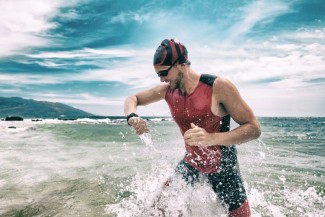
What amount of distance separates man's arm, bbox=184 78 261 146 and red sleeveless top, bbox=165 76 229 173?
0.13 meters

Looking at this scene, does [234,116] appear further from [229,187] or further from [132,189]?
[132,189]

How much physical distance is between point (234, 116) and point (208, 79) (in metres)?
0.50

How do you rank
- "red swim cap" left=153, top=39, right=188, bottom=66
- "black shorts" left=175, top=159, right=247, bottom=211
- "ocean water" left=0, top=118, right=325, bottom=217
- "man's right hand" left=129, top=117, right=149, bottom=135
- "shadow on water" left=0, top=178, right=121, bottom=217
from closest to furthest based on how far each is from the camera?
1. "red swim cap" left=153, top=39, right=188, bottom=66
2. "man's right hand" left=129, top=117, right=149, bottom=135
3. "black shorts" left=175, top=159, right=247, bottom=211
4. "ocean water" left=0, top=118, right=325, bottom=217
5. "shadow on water" left=0, top=178, right=121, bottom=217

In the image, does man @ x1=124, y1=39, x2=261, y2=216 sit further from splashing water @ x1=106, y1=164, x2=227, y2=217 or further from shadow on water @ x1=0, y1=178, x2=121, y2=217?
shadow on water @ x1=0, y1=178, x2=121, y2=217

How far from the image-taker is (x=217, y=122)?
344cm

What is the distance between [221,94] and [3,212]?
441 centimetres

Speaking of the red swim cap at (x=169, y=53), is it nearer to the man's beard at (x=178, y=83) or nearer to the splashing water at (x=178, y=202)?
the man's beard at (x=178, y=83)

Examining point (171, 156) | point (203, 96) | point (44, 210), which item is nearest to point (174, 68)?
point (203, 96)

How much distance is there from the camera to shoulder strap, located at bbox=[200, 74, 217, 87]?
328cm

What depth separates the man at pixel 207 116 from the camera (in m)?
3.05

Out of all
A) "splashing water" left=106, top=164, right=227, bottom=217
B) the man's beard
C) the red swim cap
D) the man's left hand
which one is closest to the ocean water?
"splashing water" left=106, top=164, right=227, bottom=217

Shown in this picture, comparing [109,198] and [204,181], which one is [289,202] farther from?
[109,198]

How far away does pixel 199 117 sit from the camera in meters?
3.41

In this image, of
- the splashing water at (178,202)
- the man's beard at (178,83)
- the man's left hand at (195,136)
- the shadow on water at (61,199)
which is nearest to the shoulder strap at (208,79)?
the man's beard at (178,83)
